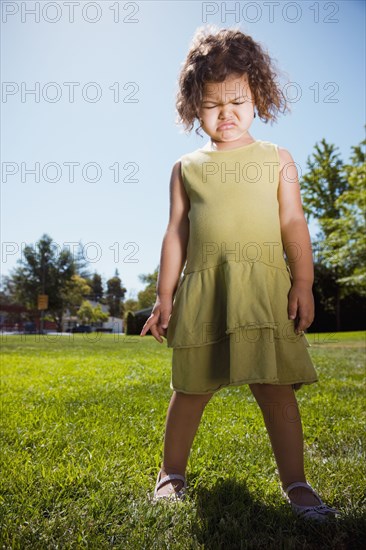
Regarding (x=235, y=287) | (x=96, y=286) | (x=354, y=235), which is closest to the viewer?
(x=235, y=287)

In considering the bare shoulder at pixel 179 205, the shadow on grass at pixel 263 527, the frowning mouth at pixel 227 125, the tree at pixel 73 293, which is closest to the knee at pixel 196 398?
the shadow on grass at pixel 263 527

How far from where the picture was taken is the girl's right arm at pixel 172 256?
1.95m

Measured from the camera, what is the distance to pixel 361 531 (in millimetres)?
1566

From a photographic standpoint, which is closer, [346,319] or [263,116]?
[263,116]

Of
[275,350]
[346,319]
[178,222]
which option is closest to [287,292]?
[275,350]

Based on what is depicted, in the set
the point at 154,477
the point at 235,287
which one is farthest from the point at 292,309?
the point at 154,477

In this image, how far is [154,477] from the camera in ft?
6.73

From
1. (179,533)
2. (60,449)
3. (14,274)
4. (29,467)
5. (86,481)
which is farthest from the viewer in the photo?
(14,274)

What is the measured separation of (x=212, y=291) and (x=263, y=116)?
0.86 m

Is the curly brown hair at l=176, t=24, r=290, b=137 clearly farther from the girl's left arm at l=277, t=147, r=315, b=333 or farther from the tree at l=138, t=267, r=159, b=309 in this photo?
the tree at l=138, t=267, r=159, b=309

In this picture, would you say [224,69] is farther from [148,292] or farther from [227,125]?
[148,292]

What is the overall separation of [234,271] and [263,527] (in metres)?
0.87

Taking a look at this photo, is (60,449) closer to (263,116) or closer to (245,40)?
(263,116)

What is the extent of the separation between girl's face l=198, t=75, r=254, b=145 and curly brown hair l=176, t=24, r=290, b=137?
0.09ft
